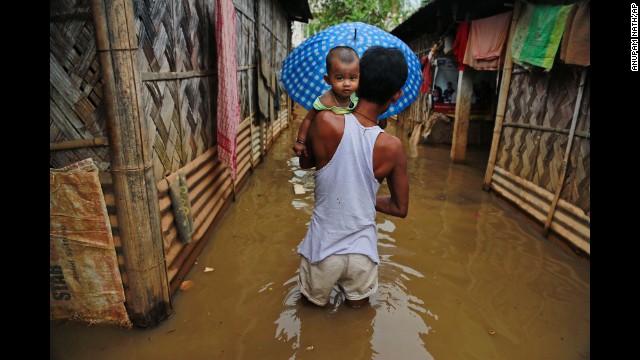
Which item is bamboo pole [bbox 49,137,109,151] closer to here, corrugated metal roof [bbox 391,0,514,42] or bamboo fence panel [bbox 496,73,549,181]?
bamboo fence panel [bbox 496,73,549,181]

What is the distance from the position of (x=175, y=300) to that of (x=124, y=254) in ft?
2.38

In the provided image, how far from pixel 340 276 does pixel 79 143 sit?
5.67ft

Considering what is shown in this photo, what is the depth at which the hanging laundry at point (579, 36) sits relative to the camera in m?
3.65

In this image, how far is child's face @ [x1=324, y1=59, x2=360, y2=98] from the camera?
81.4 inches

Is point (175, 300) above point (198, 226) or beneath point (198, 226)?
beneath

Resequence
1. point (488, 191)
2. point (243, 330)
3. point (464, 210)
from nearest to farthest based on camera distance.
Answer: point (243, 330) → point (464, 210) → point (488, 191)

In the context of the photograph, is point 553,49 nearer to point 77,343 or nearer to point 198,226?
Answer: point 198,226

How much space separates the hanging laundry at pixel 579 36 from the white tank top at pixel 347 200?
292cm

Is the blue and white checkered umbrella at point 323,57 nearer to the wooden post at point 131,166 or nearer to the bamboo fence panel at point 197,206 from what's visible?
the bamboo fence panel at point 197,206

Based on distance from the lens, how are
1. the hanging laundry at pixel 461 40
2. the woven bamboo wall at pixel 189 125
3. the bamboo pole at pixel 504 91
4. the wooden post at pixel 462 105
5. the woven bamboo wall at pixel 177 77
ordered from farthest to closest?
the wooden post at pixel 462 105, the hanging laundry at pixel 461 40, the bamboo pole at pixel 504 91, the woven bamboo wall at pixel 189 125, the woven bamboo wall at pixel 177 77

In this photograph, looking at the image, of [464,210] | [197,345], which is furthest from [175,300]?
[464,210]

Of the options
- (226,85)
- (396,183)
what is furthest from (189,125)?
(396,183)

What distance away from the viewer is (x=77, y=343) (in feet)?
7.68

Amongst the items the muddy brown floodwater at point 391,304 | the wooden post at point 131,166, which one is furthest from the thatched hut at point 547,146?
the wooden post at point 131,166
